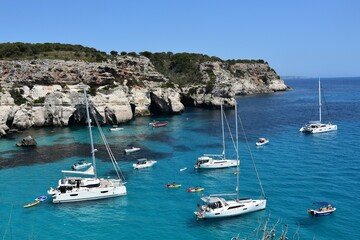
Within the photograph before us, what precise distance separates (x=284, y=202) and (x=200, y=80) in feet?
353

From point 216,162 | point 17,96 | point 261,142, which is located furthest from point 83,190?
point 17,96

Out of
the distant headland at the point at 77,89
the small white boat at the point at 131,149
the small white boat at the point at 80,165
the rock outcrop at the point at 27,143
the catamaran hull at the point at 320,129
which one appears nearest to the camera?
the small white boat at the point at 80,165

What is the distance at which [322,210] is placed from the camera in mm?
34000

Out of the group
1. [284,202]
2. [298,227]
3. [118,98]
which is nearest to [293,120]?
[118,98]

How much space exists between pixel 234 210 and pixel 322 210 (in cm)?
836

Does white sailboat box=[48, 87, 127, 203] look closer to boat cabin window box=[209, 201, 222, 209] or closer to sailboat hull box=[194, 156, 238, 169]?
Result: boat cabin window box=[209, 201, 222, 209]

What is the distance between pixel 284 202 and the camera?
37.6m

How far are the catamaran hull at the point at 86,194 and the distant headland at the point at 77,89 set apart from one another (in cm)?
4356

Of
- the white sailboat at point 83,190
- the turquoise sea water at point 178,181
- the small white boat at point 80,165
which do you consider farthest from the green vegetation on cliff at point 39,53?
the white sailboat at point 83,190

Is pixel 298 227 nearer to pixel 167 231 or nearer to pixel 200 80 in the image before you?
pixel 167 231

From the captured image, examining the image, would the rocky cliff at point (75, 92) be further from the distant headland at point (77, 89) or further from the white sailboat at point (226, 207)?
the white sailboat at point (226, 207)

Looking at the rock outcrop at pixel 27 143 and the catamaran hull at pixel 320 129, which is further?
the catamaran hull at pixel 320 129

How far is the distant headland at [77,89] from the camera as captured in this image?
87.2 m

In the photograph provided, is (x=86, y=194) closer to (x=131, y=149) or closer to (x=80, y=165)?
(x=80, y=165)
